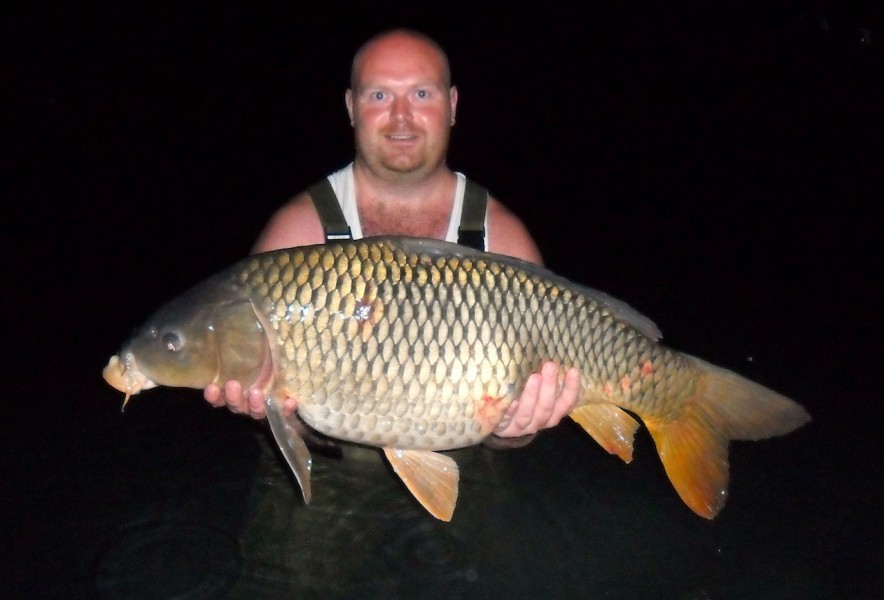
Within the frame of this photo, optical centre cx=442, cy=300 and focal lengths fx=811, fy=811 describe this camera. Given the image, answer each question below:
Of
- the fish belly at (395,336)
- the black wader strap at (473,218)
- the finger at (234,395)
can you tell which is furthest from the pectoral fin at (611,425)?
the finger at (234,395)

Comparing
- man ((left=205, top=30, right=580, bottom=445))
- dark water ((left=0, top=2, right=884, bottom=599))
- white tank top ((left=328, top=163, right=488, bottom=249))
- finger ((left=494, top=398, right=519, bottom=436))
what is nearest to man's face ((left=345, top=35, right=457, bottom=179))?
man ((left=205, top=30, right=580, bottom=445))

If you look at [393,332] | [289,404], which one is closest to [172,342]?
[289,404]

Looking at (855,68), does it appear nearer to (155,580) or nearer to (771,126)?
(771,126)

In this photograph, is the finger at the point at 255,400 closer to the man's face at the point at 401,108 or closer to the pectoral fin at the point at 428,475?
the pectoral fin at the point at 428,475

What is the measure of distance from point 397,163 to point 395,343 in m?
0.88

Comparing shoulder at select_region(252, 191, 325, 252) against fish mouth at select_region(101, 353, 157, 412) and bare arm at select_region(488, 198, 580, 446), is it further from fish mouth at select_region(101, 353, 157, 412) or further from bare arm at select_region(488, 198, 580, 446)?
bare arm at select_region(488, 198, 580, 446)

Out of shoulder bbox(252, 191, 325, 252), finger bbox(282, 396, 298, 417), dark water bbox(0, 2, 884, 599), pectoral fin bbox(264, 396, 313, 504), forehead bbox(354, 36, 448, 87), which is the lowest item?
dark water bbox(0, 2, 884, 599)

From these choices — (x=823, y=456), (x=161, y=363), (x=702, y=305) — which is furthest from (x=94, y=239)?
(x=823, y=456)

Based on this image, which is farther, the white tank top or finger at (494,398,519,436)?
the white tank top

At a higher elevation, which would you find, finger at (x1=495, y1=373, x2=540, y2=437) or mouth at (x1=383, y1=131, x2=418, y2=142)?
mouth at (x1=383, y1=131, x2=418, y2=142)

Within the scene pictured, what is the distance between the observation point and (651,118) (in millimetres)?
13031

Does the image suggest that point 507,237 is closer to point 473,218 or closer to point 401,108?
point 473,218

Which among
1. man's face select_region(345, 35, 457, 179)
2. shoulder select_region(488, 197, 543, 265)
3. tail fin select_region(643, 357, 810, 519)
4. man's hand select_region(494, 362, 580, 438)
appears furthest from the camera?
shoulder select_region(488, 197, 543, 265)

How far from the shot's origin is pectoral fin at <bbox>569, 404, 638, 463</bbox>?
1890 millimetres
